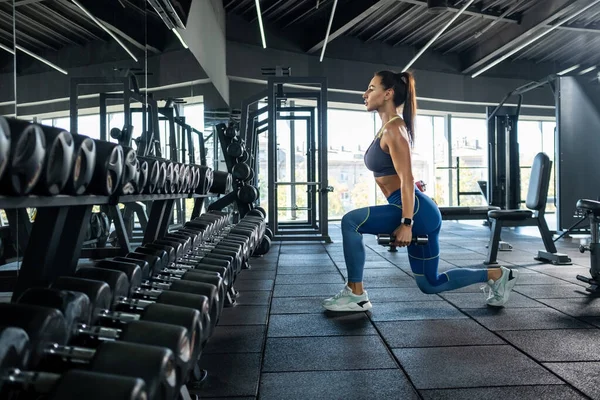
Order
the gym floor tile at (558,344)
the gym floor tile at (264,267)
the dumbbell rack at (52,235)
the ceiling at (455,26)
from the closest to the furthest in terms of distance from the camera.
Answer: the dumbbell rack at (52,235) < the gym floor tile at (558,344) < the gym floor tile at (264,267) < the ceiling at (455,26)

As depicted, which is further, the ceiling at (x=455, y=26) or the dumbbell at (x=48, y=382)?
the ceiling at (x=455, y=26)

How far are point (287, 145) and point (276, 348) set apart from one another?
7723 mm

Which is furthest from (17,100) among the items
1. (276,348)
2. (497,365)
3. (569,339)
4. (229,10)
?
(229,10)

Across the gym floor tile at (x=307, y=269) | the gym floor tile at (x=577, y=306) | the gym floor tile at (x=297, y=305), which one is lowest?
the gym floor tile at (x=577, y=306)

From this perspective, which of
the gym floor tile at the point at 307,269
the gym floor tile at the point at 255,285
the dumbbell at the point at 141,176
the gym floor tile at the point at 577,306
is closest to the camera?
the dumbbell at the point at 141,176

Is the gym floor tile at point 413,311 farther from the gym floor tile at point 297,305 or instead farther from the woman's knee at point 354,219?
the woman's knee at point 354,219

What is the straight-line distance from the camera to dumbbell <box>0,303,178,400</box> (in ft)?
2.42

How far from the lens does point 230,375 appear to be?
1.67 m

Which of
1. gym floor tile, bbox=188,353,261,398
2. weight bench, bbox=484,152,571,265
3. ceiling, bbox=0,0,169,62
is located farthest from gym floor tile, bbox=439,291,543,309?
ceiling, bbox=0,0,169,62

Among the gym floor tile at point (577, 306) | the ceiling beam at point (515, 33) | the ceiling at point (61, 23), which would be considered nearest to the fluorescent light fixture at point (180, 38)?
the ceiling at point (61, 23)

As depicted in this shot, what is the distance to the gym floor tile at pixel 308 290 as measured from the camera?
9.87ft

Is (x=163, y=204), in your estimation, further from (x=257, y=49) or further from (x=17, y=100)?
(x=257, y=49)

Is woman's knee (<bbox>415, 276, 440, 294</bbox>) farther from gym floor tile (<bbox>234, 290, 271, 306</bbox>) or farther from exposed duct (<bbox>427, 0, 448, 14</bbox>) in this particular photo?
exposed duct (<bbox>427, 0, 448, 14</bbox>)

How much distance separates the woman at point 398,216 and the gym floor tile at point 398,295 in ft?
1.18
